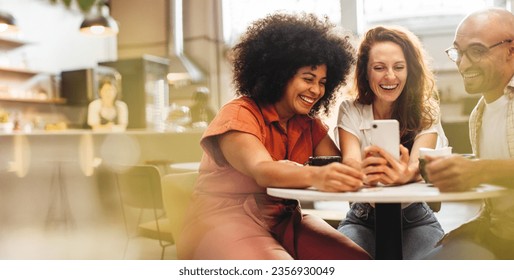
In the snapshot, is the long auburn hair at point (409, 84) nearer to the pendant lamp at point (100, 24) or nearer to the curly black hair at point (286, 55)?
the curly black hair at point (286, 55)

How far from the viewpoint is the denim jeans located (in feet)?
4.96

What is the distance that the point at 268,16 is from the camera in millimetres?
1549

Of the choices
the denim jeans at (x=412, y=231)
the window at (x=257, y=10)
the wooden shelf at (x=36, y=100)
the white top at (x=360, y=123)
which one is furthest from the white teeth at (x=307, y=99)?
the wooden shelf at (x=36, y=100)

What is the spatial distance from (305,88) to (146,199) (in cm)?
69

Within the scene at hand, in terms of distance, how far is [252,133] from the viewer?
4.25ft

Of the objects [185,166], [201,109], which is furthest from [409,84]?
[185,166]

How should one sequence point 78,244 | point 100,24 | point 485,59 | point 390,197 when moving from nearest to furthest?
point 390,197 → point 485,59 → point 100,24 → point 78,244

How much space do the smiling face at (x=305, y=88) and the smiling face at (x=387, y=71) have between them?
156mm

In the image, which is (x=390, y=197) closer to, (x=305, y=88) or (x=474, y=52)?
(x=305, y=88)

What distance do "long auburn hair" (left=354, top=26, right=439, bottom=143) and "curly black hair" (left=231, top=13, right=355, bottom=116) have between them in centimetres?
6

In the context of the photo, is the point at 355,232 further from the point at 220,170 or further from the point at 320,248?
the point at 220,170

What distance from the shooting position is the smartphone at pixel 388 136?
1279 mm

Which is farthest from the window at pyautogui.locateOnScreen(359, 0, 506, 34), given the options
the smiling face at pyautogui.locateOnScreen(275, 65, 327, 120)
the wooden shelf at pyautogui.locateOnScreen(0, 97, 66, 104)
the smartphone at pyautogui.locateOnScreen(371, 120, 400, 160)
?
the wooden shelf at pyautogui.locateOnScreen(0, 97, 66, 104)

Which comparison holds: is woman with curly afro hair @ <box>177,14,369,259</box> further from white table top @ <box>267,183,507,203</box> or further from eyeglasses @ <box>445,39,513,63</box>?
eyeglasses @ <box>445,39,513,63</box>
